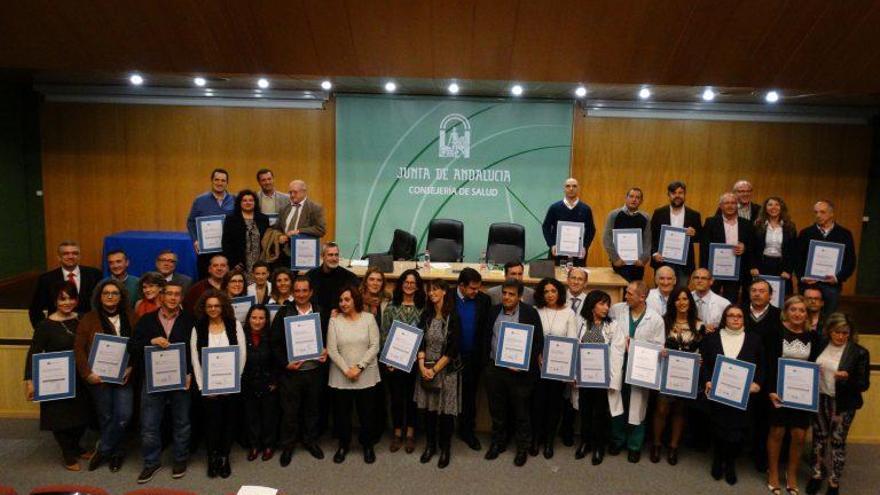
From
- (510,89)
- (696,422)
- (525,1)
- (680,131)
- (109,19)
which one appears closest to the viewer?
(696,422)

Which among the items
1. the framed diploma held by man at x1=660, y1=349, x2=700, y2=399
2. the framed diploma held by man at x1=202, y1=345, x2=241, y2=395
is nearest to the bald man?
the framed diploma held by man at x1=660, y1=349, x2=700, y2=399

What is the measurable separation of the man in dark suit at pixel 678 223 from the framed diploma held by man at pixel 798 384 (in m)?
1.61

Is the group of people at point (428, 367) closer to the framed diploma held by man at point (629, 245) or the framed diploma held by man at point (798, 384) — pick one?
the framed diploma held by man at point (798, 384)

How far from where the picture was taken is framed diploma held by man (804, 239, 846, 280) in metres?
5.21

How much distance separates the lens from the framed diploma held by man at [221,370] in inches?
162

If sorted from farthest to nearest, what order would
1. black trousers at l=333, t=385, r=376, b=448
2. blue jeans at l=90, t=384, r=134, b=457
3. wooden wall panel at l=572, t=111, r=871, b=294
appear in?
1. wooden wall panel at l=572, t=111, r=871, b=294
2. black trousers at l=333, t=385, r=376, b=448
3. blue jeans at l=90, t=384, r=134, b=457

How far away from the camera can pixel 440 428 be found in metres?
4.59

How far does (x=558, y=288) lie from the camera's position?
4574mm

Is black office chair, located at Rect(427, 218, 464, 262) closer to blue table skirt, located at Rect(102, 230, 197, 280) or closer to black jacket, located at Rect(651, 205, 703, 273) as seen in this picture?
black jacket, located at Rect(651, 205, 703, 273)

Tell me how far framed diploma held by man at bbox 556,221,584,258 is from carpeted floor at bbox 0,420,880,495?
1.98 metres

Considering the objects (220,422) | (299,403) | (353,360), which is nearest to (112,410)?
(220,422)

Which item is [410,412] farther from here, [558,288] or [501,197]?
[501,197]

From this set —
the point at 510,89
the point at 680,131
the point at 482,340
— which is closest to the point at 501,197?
the point at 510,89

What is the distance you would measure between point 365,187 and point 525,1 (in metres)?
3.98
